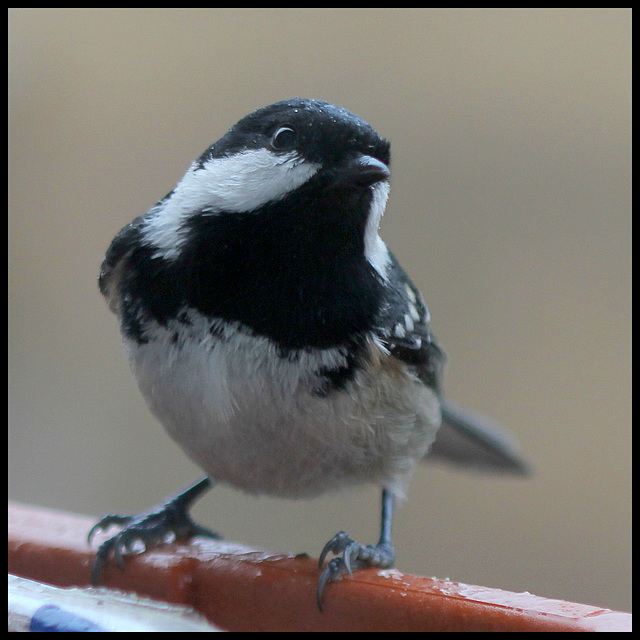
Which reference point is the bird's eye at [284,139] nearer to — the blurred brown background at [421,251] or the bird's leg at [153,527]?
the bird's leg at [153,527]

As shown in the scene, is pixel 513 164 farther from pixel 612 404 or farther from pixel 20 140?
pixel 20 140

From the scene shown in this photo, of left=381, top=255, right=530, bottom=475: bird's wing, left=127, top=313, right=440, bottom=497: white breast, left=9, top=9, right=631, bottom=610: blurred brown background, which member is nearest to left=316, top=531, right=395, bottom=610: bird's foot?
left=127, top=313, right=440, bottom=497: white breast

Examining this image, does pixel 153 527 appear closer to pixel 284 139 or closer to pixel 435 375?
pixel 435 375

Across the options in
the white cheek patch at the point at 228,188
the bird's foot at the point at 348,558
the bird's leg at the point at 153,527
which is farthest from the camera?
the bird's leg at the point at 153,527

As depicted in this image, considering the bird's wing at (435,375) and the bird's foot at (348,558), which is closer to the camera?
the bird's foot at (348,558)

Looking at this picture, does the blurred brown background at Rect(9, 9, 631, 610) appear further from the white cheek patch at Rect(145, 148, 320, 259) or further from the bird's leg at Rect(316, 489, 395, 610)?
the white cheek patch at Rect(145, 148, 320, 259)

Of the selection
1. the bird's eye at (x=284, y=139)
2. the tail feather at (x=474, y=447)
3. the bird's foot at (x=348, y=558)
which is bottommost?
the bird's foot at (x=348, y=558)

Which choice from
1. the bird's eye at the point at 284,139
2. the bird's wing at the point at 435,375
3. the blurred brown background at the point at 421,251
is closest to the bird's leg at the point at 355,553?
the bird's wing at the point at 435,375

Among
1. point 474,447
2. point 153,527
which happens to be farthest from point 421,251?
point 153,527
